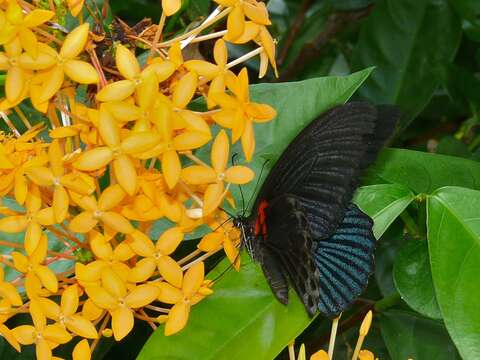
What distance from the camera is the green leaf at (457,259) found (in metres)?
0.98

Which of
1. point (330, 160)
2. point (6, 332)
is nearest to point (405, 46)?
point (330, 160)

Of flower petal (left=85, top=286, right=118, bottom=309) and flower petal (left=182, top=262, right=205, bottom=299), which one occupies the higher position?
flower petal (left=85, top=286, right=118, bottom=309)

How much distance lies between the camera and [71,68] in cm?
89

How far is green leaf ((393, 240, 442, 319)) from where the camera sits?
3.60 ft

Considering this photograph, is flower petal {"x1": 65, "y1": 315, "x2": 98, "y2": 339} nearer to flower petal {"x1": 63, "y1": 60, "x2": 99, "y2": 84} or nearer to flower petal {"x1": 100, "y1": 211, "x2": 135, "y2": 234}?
flower petal {"x1": 100, "y1": 211, "x2": 135, "y2": 234}

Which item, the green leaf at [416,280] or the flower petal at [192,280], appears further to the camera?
the green leaf at [416,280]

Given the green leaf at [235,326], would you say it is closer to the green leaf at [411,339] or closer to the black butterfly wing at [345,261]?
the black butterfly wing at [345,261]

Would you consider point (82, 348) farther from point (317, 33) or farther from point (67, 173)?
point (317, 33)

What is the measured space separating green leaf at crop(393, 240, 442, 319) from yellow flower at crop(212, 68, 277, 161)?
0.97ft

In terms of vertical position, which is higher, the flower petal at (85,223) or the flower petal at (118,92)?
the flower petal at (118,92)

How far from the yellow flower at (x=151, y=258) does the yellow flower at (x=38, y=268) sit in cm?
8

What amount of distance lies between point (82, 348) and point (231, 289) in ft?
0.60

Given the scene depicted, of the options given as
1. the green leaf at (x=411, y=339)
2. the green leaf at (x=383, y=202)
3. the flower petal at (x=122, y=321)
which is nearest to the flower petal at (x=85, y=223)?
the flower petal at (x=122, y=321)

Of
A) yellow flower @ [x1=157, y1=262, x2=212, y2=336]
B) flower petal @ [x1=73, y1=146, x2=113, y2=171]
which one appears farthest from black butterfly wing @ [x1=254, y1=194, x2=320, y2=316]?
flower petal @ [x1=73, y1=146, x2=113, y2=171]
